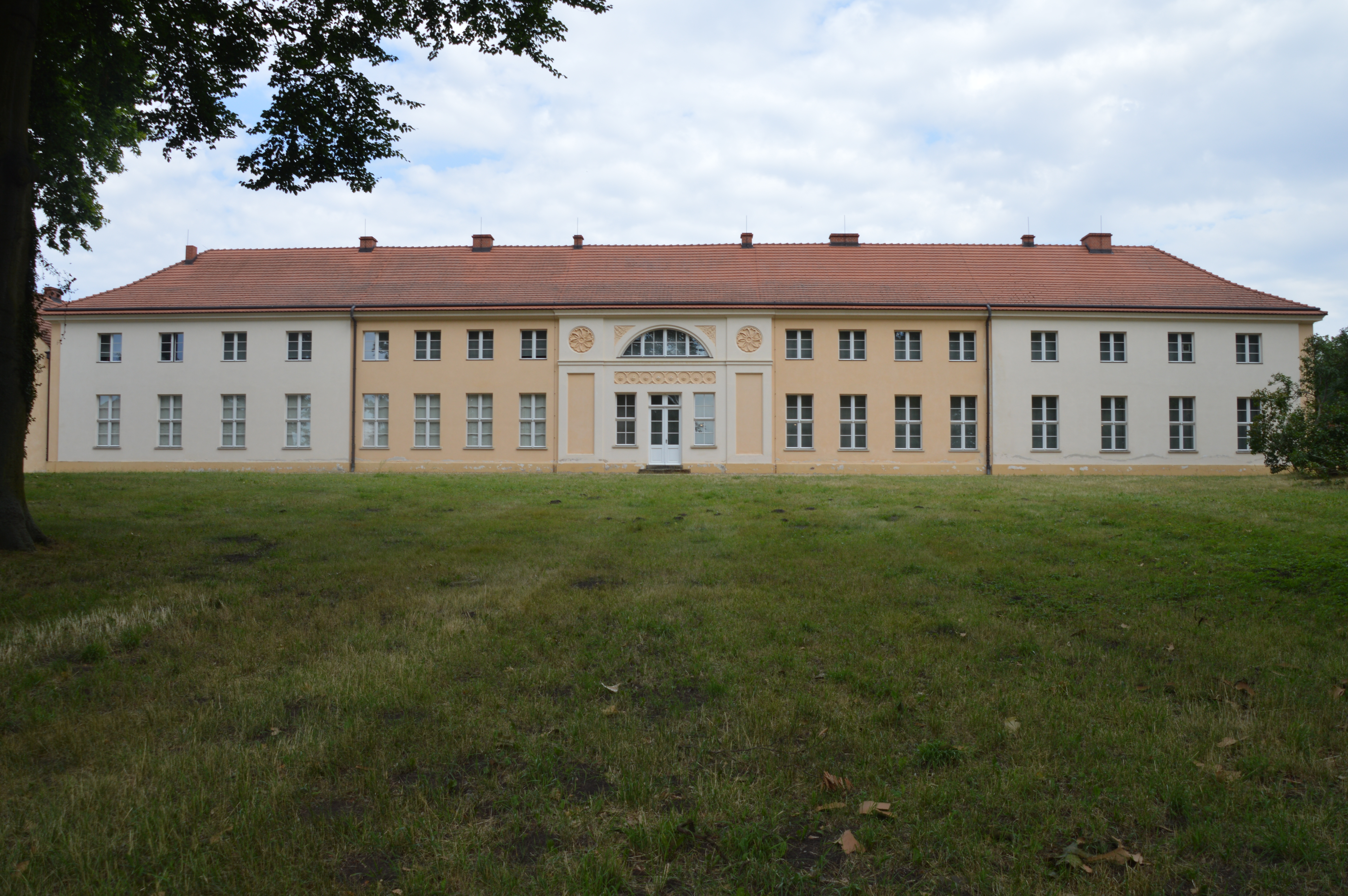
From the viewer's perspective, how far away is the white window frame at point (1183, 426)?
29938 mm

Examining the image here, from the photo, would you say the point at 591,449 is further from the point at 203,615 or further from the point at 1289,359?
the point at 1289,359

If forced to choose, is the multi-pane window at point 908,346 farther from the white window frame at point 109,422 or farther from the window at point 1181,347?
the white window frame at point 109,422

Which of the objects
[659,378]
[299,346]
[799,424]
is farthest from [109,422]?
[799,424]

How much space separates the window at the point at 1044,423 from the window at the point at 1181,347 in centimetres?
481

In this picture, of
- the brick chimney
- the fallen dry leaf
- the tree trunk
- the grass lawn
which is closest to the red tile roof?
the brick chimney

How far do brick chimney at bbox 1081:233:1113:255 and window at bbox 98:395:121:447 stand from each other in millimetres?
40688

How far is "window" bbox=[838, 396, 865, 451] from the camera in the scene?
30.0m

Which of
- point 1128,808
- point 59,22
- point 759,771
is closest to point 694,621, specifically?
point 759,771

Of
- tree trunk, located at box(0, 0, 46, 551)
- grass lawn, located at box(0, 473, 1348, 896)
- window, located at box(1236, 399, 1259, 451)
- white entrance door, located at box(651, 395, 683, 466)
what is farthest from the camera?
white entrance door, located at box(651, 395, 683, 466)

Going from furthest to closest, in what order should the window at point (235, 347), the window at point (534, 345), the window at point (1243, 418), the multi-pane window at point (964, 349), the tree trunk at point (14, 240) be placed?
1. the window at point (235, 347)
2. the window at point (534, 345)
3. the multi-pane window at point (964, 349)
4. the window at point (1243, 418)
5. the tree trunk at point (14, 240)

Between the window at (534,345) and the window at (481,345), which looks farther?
the window at (481,345)

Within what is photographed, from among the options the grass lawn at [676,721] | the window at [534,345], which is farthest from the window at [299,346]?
the grass lawn at [676,721]

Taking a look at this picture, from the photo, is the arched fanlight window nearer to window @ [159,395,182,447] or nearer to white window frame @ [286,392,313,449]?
white window frame @ [286,392,313,449]

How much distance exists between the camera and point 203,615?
625 centimetres
